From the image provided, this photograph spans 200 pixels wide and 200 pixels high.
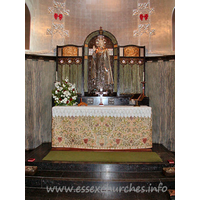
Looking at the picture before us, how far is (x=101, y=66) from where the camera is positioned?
17.9 feet

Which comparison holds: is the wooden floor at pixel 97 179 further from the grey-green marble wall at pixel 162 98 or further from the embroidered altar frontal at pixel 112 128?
A: the grey-green marble wall at pixel 162 98

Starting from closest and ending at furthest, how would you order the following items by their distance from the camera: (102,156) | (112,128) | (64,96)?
(102,156)
(112,128)
(64,96)

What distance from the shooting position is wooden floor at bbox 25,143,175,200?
3039 millimetres

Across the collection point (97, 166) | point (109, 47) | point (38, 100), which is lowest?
point (97, 166)

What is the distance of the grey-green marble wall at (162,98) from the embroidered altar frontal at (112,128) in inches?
65.1

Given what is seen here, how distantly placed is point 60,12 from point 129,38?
2.82 meters

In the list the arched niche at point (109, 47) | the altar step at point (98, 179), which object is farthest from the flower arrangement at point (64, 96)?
the altar step at point (98, 179)

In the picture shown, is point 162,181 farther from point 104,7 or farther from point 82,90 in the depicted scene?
point 104,7

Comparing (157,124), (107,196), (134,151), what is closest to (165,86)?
(157,124)

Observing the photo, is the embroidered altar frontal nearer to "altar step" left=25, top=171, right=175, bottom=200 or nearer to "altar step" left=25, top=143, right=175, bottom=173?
"altar step" left=25, top=143, right=175, bottom=173

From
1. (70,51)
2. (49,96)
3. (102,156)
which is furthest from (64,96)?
(102,156)

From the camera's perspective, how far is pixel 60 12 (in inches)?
236

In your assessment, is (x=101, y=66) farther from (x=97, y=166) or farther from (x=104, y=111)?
(x=97, y=166)

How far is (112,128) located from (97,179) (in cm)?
142
